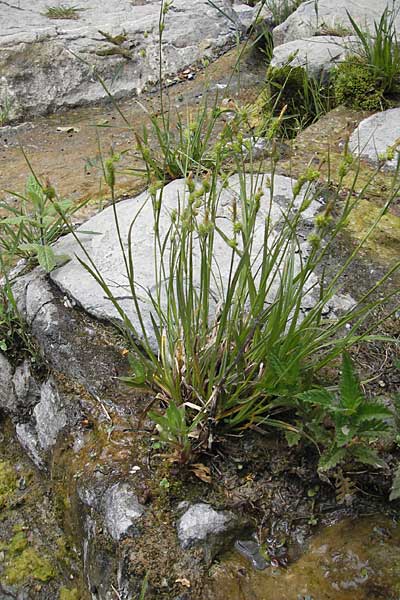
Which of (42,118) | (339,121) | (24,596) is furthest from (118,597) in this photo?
(42,118)

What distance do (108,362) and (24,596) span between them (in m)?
0.81

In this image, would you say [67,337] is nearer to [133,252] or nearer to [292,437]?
[133,252]

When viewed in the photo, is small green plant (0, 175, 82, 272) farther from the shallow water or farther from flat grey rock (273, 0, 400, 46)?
flat grey rock (273, 0, 400, 46)

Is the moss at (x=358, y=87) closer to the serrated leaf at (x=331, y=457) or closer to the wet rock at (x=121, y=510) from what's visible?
the serrated leaf at (x=331, y=457)

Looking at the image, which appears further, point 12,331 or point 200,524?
point 12,331

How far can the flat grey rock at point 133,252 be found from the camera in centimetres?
229

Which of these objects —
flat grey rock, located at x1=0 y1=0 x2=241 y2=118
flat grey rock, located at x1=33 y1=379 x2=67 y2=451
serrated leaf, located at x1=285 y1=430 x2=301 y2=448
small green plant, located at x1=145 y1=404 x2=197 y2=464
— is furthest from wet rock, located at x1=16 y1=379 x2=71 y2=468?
flat grey rock, located at x1=0 y1=0 x2=241 y2=118

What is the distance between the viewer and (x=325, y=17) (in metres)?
4.34

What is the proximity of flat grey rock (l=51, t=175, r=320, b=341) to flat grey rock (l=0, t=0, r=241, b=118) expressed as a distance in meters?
2.08

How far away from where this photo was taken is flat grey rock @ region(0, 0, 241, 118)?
454 centimetres

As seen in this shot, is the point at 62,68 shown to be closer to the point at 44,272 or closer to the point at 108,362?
the point at 44,272

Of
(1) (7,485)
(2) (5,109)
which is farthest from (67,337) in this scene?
(2) (5,109)

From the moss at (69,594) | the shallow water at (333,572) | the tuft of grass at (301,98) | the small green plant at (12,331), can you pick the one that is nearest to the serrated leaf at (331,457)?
the shallow water at (333,572)

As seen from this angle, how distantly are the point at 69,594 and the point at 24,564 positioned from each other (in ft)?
0.69
